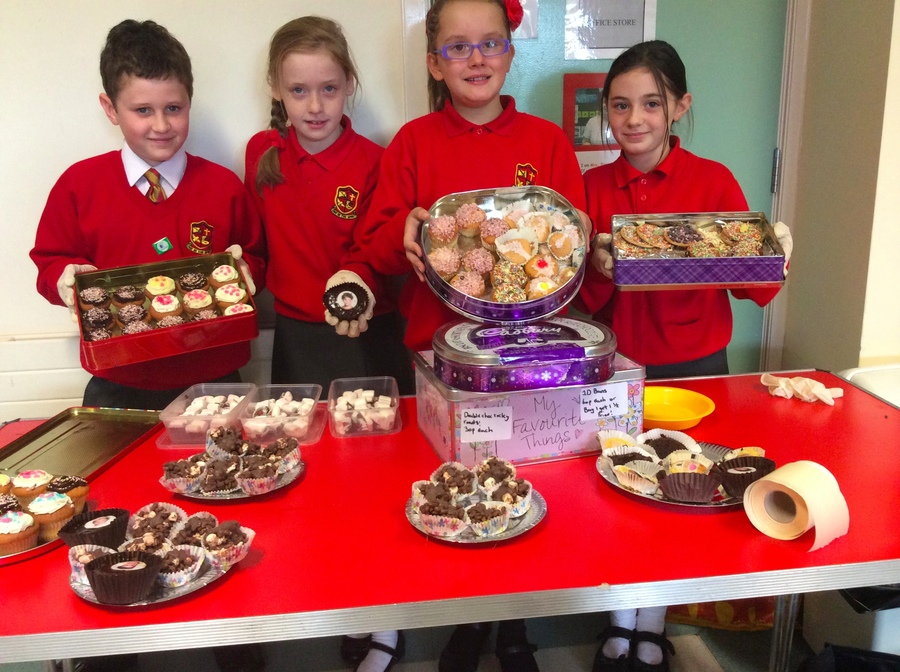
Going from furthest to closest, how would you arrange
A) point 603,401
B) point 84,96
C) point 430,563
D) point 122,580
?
point 84,96 → point 603,401 → point 430,563 → point 122,580

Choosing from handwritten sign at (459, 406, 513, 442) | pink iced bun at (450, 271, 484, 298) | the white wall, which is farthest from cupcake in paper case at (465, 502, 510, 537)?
the white wall

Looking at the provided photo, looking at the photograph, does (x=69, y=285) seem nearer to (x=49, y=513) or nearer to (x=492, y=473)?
(x=49, y=513)

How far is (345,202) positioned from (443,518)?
1348 mm

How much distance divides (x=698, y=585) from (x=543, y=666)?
1.33 metres

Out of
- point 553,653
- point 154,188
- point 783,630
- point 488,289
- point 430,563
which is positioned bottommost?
point 553,653

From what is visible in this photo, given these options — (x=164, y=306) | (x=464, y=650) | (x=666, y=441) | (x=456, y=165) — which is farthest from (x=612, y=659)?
(x=164, y=306)

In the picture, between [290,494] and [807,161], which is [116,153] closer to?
[290,494]

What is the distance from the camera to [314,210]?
7.55ft

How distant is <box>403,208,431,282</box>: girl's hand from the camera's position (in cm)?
181

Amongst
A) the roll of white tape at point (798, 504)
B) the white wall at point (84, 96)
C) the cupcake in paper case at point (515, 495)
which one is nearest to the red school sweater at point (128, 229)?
the white wall at point (84, 96)

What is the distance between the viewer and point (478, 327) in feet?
5.46

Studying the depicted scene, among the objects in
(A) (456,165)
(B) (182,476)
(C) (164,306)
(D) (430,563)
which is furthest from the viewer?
(A) (456,165)

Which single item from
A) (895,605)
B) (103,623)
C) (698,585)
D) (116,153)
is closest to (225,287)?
(116,153)

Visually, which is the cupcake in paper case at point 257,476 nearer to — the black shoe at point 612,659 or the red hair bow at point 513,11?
the black shoe at point 612,659
